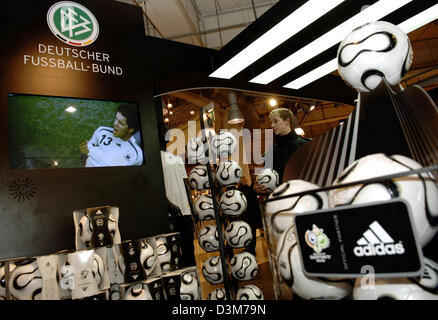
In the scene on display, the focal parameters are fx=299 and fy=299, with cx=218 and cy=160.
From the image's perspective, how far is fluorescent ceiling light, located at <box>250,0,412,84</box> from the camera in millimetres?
3029

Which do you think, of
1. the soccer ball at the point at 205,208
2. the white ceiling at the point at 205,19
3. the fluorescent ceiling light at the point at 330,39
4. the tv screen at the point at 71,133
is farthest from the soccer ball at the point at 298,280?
the white ceiling at the point at 205,19

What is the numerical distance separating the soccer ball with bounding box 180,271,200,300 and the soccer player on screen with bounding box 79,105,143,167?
1305mm

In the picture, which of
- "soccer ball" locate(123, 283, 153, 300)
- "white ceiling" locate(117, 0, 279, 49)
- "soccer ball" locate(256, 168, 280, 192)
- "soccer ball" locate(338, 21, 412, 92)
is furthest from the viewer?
"white ceiling" locate(117, 0, 279, 49)

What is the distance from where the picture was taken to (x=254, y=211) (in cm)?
427

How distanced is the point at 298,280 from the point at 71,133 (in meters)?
2.73

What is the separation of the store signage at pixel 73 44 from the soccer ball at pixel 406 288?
3175mm

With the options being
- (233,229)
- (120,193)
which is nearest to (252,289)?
(233,229)

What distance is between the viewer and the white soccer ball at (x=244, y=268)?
2.58 m

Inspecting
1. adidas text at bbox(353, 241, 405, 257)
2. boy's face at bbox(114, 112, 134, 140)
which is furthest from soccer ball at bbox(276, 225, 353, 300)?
boy's face at bbox(114, 112, 134, 140)

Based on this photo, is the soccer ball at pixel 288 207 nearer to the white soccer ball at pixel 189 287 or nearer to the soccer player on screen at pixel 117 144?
the white soccer ball at pixel 189 287

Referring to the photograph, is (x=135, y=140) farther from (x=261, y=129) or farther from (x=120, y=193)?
(x=261, y=129)

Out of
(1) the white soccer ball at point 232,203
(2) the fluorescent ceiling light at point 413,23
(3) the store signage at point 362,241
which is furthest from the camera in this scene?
(2) the fluorescent ceiling light at point 413,23

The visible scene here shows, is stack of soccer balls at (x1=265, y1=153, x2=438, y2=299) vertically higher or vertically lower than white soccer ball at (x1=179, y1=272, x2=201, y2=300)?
higher

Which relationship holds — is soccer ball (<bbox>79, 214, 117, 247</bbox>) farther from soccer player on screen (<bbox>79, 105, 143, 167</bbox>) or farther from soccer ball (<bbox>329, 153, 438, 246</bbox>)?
soccer ball (<bbox>329, 153, 438, 246</bbox>)
